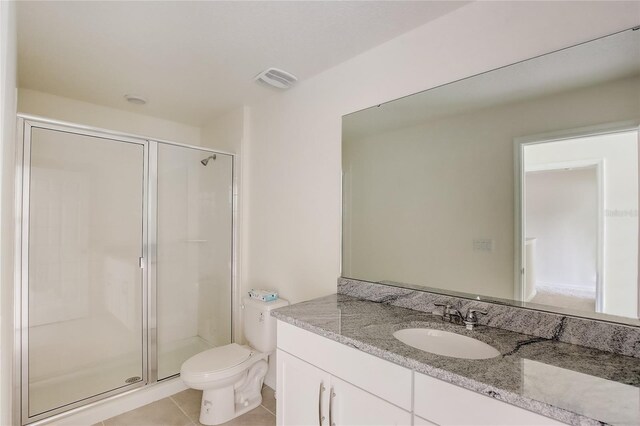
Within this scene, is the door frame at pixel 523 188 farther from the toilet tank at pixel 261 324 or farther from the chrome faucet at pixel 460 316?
the toilet tank at pixel 261 324

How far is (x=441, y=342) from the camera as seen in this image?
131cm

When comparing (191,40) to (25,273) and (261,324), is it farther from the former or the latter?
(261,324)

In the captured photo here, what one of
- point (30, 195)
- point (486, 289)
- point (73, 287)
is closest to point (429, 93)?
point (486, 289)

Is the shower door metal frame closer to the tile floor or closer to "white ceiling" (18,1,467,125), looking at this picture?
the tile floor

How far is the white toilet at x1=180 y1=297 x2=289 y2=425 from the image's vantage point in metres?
1.90

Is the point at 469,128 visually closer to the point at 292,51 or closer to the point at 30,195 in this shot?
the point at 292,51

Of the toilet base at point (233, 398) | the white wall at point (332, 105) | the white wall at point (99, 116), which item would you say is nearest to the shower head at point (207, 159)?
the white wall at point (332, 105)

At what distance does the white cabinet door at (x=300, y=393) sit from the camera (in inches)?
50.1

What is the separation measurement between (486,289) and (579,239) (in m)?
0.41

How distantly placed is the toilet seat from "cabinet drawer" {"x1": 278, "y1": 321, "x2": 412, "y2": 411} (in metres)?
0.70

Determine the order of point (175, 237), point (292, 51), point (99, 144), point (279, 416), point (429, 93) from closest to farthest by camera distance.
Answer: point (279, 416) → point (429, 93) → point (292, 51) → point (99, 144) → point (175, 237)

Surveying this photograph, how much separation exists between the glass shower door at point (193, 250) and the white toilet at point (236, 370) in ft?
2.07

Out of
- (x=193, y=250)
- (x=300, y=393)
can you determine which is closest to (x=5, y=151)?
(x=300, y=393)

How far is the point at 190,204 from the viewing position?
9.32 feet
